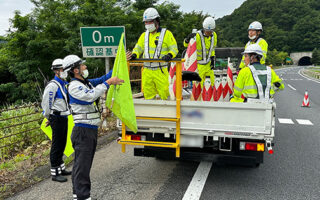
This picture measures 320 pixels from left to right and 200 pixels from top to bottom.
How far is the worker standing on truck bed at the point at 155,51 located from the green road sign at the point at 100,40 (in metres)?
1.77

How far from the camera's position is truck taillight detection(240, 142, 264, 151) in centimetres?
347

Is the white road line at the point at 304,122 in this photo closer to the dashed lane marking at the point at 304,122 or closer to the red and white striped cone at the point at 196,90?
the dashed lane marking at the point at 304,122

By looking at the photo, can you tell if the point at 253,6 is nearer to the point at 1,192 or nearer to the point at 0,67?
the point at 0,67

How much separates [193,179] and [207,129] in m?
1.03

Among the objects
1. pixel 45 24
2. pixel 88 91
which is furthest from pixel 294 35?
pixel 88 91

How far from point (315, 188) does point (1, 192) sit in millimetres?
4388

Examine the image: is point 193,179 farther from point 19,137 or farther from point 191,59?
point 19,137

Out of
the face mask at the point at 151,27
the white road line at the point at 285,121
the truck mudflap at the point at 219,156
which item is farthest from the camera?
the white road line at the point at 285,121

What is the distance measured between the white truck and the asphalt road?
17.7 inches

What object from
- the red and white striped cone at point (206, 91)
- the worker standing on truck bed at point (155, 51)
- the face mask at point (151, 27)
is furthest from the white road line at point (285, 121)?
the face mask at point (151, 27)

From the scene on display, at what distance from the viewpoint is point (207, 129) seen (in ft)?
11.5

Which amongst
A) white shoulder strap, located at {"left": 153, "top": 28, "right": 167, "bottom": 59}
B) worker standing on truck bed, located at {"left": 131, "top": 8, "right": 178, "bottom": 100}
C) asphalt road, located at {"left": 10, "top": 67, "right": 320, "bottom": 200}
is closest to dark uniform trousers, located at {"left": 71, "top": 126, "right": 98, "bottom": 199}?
asphalt road, located at {"left": 10, "top": 67, "right": 320, "bottom": 200}

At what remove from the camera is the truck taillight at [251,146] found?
3.47 metres

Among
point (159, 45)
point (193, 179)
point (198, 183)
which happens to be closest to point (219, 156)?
point (198, 183)
